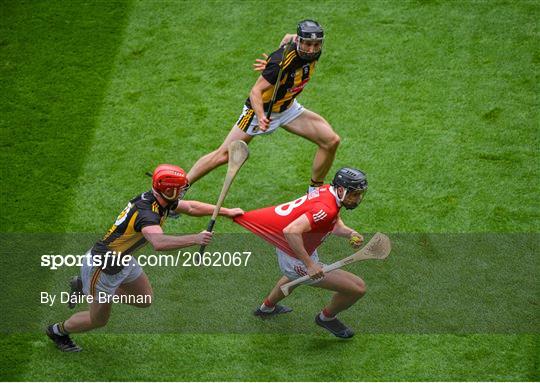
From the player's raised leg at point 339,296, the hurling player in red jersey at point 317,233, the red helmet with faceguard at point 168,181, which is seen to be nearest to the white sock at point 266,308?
the hurling player in red jersey at point 317,233

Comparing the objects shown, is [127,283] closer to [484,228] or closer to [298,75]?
[298,75]

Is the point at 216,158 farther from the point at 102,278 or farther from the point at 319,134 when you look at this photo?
the point at 102,278

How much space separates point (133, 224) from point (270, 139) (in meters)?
3.60

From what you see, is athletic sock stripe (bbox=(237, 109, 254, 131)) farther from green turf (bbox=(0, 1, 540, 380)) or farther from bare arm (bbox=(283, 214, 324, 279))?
bare arm (bbox=(283, 214, 324, 279))

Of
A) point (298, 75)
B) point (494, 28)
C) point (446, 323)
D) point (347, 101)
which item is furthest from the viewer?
point (494, 28)

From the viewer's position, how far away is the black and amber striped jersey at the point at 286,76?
9.38m

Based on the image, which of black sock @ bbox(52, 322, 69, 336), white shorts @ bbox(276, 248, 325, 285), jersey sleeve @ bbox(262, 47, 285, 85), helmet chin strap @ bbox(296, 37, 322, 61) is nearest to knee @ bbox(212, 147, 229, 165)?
jersey sleeve @ bbox(262, 47, 285, 85)

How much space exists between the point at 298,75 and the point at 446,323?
9.44ft

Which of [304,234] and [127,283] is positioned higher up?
[304,234]

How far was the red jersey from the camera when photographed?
8.02 meters

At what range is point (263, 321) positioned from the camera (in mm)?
8867

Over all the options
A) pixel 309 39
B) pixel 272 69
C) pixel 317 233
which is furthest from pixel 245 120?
pixel 317 233

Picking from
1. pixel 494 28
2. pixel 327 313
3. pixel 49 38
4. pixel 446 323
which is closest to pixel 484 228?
pixel 446 323

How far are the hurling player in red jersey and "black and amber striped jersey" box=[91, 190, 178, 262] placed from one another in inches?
34.1
